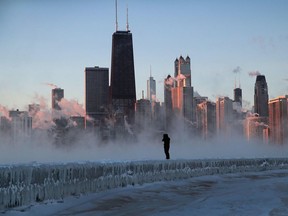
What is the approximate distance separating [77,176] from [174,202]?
12.7 ft

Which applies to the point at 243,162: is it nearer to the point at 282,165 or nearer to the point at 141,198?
the point at 282,165

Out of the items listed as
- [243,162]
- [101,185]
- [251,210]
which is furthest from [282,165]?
[251,210]

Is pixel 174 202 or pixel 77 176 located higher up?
pixel 77 176

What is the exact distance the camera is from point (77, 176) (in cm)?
1825

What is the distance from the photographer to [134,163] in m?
22.7

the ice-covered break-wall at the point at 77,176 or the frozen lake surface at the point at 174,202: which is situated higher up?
the ice-covered break-wall at the point at 77,176

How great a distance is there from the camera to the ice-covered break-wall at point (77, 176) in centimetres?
1502

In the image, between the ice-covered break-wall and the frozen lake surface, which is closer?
the frozen lake surface

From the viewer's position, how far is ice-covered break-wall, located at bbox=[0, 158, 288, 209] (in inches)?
591

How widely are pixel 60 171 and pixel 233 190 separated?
796 cm

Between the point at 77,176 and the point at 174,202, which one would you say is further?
the point at 77,176

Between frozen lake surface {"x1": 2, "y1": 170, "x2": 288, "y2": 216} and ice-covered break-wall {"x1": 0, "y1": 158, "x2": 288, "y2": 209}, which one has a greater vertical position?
ice-covered break-wall {"x1": 0, "y1": 158, "x2": 288, "y2": 209}

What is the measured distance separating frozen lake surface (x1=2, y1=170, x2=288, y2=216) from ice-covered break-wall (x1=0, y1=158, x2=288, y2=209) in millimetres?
341

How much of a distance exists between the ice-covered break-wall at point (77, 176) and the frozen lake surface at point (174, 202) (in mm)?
341
